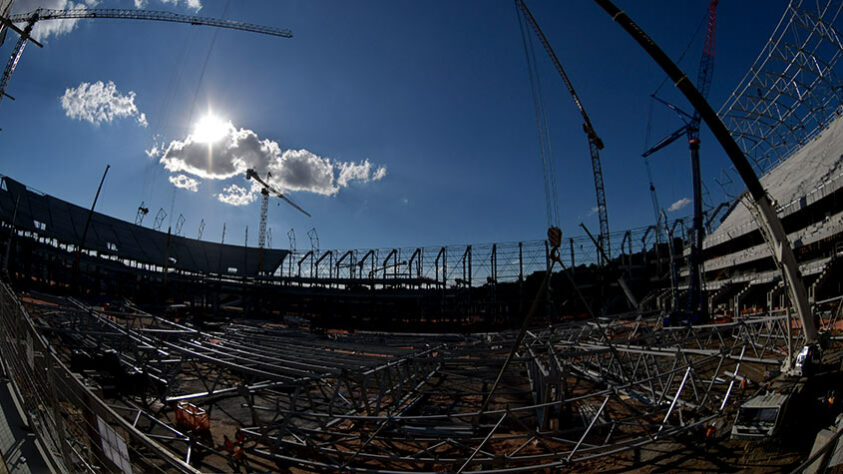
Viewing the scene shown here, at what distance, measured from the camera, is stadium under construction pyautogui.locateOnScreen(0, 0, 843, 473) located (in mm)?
6516

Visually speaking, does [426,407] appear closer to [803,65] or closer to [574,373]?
[574,373]

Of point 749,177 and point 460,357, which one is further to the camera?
point 460,357

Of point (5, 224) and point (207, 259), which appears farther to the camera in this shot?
point (207, 259)

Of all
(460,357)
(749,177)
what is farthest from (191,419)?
(749,177)

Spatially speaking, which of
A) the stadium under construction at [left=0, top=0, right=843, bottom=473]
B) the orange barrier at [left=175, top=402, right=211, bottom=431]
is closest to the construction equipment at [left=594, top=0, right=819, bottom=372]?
the stadium under construction at [left=0, top=0, right=843, bottom=473]

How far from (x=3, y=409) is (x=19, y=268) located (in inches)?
2333

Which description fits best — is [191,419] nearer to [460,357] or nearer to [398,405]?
[398,405]

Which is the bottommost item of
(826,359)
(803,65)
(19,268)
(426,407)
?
(426,407)

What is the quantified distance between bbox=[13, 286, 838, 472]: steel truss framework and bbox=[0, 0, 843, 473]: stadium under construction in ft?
0.29

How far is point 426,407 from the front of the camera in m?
11.4

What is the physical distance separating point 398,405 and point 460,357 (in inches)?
241

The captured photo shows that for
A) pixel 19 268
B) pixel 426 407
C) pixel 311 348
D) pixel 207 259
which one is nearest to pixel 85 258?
pixel 19 268

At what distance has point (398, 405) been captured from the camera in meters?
8.25

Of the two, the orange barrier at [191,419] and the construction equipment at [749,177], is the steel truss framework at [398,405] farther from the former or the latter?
the construction equipment at [749,177]
